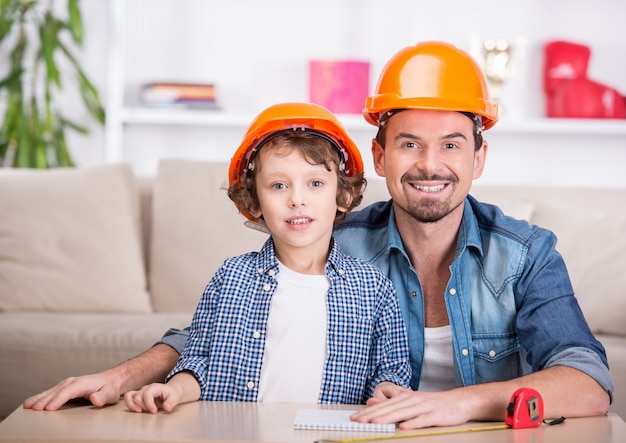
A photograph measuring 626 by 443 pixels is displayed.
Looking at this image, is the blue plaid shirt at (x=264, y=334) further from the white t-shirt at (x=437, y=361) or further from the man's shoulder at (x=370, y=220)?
the man's shoulder at (x=370, y=220)

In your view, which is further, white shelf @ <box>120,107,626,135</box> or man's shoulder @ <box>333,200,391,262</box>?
white shelf @ <box>120,107,626,135</box>

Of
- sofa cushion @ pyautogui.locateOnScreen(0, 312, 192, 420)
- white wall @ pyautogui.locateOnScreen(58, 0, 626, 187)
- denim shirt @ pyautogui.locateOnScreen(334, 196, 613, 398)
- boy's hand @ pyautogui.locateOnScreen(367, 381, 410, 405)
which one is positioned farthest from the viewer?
white wall @ pyautogui.locateOnScreen(58, 0, 626, 187)

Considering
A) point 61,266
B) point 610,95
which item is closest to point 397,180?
point 61,266

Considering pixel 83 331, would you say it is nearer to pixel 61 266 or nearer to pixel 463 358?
pixel 61 266

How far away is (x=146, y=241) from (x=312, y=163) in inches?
67.0

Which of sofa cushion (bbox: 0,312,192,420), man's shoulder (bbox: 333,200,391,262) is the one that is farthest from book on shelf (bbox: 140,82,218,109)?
man's shoulder (bbox: 333,200,391,262)

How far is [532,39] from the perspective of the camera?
15.0 feet

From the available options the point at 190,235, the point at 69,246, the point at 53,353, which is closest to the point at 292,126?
the point at 53,353

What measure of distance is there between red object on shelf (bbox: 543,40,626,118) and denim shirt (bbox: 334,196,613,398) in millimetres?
2572

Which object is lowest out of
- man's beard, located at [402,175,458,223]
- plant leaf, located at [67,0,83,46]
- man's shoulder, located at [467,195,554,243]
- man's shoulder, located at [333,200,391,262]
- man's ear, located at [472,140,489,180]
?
man's shoulder, located at [333,200,391,262]

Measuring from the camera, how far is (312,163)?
171 cm

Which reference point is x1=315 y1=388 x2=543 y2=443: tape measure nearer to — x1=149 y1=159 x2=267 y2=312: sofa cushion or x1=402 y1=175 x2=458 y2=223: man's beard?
x1=402 y1=175 x2=458 y2=223: man's beard

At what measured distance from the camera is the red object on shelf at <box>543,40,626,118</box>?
432cm

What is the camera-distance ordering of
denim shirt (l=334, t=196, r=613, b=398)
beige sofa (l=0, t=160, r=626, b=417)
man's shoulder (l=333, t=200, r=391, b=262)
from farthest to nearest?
1. beige sofa (l=0, t=160, r=626, b=417)
2. man's shoulder (l=333, t=200, r=391, b=262)
3. denim shirt (l=334, t=196, r=613, b=398)
